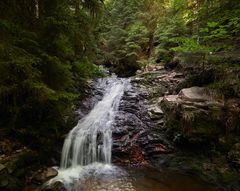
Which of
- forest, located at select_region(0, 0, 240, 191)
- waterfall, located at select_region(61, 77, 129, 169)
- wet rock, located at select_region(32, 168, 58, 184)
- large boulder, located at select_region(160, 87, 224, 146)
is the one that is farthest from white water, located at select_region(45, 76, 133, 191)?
large boulder, located at select_region(160, 87, 224, 146)

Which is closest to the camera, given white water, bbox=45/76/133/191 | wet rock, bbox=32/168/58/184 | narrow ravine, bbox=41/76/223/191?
wet rock, bbox=32/168/58/184

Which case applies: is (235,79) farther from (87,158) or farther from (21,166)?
(21,166)

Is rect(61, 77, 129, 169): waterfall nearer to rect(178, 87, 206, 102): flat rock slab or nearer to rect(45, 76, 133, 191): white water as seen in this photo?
rect(45, 76, 133, 191): white water

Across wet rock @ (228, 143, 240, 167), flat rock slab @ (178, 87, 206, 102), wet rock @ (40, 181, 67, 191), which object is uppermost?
flat rock slab @ (178, 87, 206, 102)

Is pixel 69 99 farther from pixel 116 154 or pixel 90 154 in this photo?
pixel 116 154

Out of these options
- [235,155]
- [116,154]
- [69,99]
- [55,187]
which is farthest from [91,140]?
[235,155]

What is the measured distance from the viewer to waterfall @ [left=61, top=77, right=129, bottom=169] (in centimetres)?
679

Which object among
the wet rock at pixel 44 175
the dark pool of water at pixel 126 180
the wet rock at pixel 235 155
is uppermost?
the wet rock at pixel 235 155

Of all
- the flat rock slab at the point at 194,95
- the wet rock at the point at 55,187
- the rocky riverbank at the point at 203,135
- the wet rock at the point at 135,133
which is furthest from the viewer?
the flat rock slab at the point at 194,95

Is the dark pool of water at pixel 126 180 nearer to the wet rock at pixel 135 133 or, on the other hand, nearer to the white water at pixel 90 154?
the white water at pixel 90 154

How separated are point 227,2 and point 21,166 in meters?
7.74

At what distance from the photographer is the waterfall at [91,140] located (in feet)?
22.3

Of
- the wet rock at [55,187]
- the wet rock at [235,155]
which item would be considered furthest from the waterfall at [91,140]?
the wet rock at [235,155]

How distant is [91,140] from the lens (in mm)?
7312
